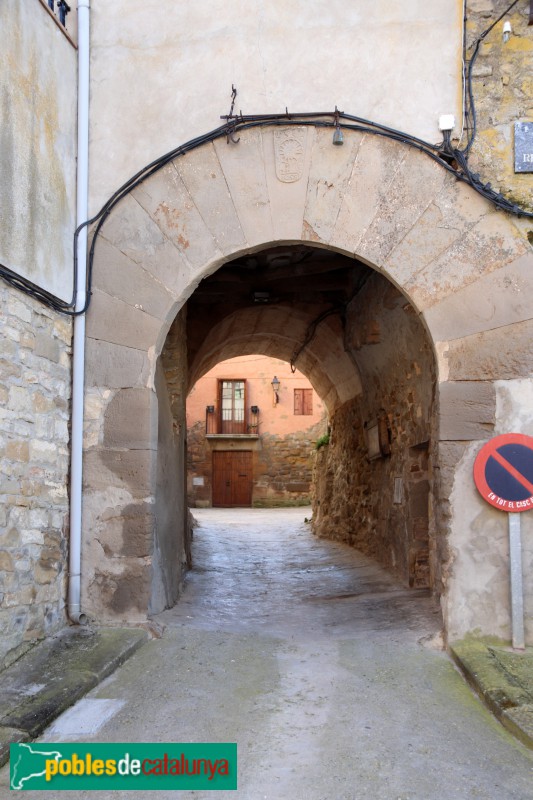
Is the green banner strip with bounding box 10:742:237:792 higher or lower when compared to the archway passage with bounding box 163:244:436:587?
lower

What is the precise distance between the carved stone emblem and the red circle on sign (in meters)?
2.08

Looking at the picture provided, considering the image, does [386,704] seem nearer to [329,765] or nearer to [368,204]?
[329,765]

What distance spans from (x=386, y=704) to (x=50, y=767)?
5.09 ft

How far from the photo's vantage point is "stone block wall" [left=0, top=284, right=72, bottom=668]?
3.54 m

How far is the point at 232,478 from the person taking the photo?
2094cm

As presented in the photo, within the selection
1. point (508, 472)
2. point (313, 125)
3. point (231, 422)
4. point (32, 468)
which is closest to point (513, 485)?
point (508, 472)

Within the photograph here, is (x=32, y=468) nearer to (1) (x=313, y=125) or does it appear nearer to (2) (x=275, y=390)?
(1) (x=313, y=125)

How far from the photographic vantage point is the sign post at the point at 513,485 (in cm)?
388

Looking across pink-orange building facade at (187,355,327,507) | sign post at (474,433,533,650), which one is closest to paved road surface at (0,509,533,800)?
sign post at (474,433,533,650)

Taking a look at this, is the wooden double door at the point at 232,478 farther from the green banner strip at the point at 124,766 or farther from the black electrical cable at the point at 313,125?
the green banner strip at the point at 124,766

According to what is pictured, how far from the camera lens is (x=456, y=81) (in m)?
4.41

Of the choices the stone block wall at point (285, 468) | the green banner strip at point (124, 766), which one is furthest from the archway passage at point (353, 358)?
the stone block wall at point (285, 468)

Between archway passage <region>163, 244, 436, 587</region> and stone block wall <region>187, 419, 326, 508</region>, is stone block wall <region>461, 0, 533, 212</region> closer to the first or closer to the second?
archway passage <region>163, 244, 436, 587</region>

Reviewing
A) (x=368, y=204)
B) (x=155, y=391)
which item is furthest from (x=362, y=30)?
(x=155, y=391)
